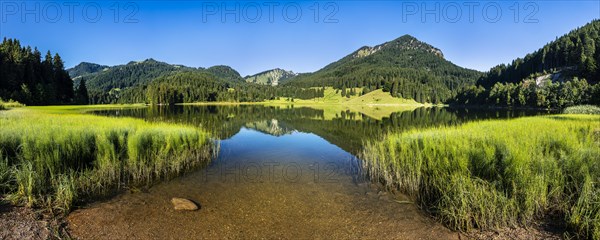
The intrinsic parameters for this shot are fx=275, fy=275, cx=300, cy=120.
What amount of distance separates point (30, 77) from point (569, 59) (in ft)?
796

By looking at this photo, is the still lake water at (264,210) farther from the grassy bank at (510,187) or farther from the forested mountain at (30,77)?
the forested mountain at (30,77)

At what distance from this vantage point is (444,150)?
472 inches

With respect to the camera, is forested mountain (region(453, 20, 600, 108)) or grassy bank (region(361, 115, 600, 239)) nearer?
grassy bank (region(361, 115, 600, 239))

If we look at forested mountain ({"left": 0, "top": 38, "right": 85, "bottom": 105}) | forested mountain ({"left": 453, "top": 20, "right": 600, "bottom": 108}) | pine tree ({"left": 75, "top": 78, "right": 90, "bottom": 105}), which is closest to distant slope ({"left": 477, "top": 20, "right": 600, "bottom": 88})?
forested mountain ({"left": 453, "top": 20, "right": 600, "bottom": 108})

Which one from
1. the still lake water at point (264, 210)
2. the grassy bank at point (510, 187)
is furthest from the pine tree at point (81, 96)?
the grassy bank at point (510, 187)

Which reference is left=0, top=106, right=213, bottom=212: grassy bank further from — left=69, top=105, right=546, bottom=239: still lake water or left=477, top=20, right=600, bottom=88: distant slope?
left=477, top=20, right=600, bottom=88: distant slope

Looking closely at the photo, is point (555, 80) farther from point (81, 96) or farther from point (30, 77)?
point (30, 77)

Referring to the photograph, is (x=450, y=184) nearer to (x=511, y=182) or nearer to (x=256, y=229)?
(x=511, y=182)

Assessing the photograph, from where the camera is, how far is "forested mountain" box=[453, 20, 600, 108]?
93688mm

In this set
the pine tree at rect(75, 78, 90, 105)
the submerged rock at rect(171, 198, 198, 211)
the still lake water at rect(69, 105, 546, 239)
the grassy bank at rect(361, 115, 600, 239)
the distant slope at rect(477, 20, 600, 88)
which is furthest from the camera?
the distant slope at rect(477, 20, 600, 88)

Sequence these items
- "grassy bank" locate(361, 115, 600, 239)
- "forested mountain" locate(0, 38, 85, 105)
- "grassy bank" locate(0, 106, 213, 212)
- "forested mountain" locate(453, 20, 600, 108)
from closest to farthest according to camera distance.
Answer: "grassy bank" locate(361, 115, 600, 239) < "grassy bank" locate(0, 106, 213, 212) < "forested mountain" locate(0, 38, 85, 105) < "forested mountain" locate(453, 20, 600, 108)

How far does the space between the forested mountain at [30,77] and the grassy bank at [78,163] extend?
8540 centimetres

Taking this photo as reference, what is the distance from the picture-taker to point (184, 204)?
9.55 meters

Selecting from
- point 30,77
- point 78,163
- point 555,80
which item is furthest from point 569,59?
point 30,77
